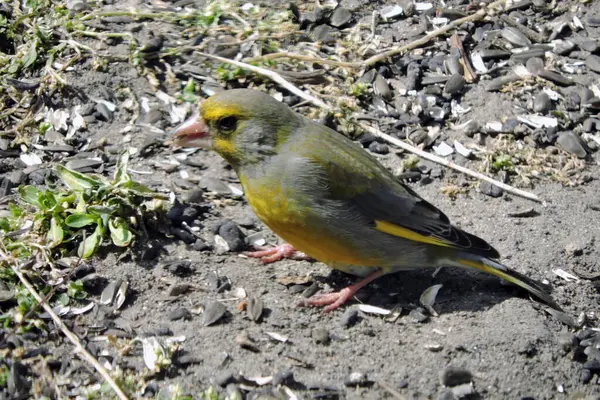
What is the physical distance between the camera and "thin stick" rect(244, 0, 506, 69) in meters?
6.31

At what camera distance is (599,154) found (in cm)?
600

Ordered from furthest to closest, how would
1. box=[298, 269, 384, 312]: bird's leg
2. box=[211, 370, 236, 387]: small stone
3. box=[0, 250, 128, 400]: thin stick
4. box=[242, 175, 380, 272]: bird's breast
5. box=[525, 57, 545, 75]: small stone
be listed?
1. box=[525, 57, 545, 75]: small stone
2. box=[298, 269, 384, 312]: bird's leg
3. box=[242, 175, 380, 272]: bird's breast
4. box=[211, 370, 236, 387]: small stone
5. box=[0, 250, 128, 400]: thin stick

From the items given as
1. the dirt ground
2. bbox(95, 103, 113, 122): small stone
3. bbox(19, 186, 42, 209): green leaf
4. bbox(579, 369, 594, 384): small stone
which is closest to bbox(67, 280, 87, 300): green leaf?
the dirt ground

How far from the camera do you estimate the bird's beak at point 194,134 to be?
184 inches

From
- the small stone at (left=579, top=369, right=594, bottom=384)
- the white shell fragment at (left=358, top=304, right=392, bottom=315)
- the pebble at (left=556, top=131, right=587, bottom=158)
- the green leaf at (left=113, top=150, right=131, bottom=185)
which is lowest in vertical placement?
the small stone at (left=579, top=369, right=594, bottom=384)

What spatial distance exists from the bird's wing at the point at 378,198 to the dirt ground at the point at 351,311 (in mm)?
378

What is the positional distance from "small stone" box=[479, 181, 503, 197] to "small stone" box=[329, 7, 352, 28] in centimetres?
191

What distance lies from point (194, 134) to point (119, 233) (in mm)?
703

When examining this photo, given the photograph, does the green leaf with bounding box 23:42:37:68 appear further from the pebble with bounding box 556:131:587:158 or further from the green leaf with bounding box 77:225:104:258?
the pebble with bounding box 556:131:587:158

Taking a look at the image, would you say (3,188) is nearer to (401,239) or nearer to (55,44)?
(55,44)

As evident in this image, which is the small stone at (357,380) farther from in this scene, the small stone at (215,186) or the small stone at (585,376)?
the small stone at (215,186)

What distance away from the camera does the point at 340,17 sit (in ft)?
22.1

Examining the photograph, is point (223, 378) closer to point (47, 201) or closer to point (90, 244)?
point (90, 244)

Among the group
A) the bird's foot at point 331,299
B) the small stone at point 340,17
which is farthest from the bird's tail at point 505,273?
the small stone at point 340,17
